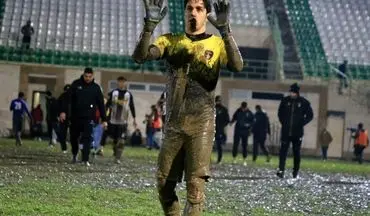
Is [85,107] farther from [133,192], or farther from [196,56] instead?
[196,56]

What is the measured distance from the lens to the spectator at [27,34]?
136ft

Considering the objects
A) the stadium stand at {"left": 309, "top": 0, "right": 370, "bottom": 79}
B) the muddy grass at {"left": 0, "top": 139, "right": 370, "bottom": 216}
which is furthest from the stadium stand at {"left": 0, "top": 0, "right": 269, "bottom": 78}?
the muddy grass at {"left": 0, "top": 139, "right": 370, "bottom": 216}

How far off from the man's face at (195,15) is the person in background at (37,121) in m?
30.5

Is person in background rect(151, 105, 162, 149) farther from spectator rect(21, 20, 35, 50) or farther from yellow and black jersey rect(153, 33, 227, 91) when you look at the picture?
yellow and black jersey rect(153, 33, 227, 91)

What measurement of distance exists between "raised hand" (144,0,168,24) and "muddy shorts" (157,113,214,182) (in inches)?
38.9

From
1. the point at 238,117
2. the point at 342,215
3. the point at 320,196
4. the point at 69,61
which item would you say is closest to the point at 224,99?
the point at 69,61

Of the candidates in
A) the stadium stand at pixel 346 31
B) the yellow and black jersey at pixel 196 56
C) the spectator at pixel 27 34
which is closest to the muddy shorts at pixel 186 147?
the yellow and black jersey at pixel 196 56

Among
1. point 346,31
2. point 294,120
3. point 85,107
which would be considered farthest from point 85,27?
point 294,120

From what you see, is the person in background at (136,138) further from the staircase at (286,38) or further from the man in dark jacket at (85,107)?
the man in dark jacket at (85,107)

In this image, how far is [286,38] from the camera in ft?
148

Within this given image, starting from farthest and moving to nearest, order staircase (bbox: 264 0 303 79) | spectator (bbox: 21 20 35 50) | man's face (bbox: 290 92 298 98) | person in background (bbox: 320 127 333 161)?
staircase (bbox: 264 0 303 79) < spectator (bbox: 21 20 35 50) < person in background (bbox: 320 127 333 161) < man's face (bbox: 290 92 298 98)

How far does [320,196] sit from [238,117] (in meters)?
11.7

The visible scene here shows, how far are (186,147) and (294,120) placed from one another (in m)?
11.3

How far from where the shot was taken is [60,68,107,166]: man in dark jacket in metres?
18.7
